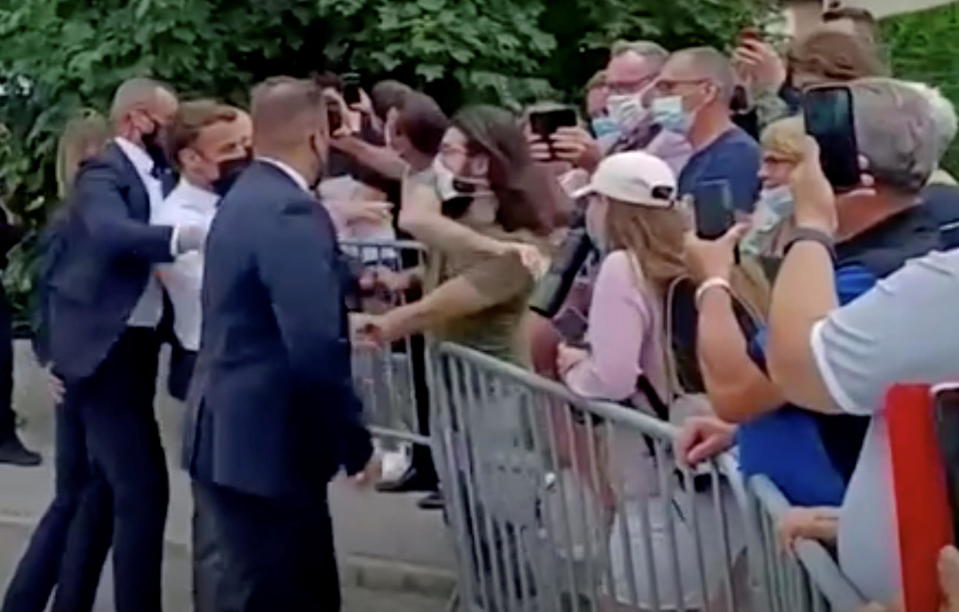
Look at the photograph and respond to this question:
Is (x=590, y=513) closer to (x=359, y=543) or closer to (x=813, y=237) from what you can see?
(x=813, y=237)

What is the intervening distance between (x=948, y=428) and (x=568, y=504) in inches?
104

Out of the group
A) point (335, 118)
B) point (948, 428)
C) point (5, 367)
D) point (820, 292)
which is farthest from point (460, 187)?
point (5, 367)

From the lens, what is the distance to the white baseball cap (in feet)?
17.8

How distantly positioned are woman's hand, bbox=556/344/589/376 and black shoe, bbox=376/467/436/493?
305 cm

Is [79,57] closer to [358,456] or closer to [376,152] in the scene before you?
Answer: [376,152]

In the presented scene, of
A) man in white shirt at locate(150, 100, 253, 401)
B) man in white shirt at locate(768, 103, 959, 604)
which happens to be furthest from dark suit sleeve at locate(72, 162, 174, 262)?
man in white shirt at locate(768, 103, 959, 604)

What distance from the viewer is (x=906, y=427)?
9.39 ft

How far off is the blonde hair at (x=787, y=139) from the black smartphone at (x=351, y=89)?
429 cm

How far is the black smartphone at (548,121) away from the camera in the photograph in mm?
7824

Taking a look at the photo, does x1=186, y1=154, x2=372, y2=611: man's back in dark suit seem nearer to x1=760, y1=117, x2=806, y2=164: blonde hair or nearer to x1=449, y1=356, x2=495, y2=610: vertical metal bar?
x1=449, y1=356, x2=495, y2=610: vertical metal bar

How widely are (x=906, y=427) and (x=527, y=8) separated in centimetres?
915

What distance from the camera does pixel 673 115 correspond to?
6.82m

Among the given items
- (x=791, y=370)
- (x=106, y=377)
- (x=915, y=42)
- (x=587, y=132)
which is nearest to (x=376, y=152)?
(x=587, y=132)

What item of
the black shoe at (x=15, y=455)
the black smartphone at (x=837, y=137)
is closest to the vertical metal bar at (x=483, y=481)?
the black smartphone at (x=837, y=137)
